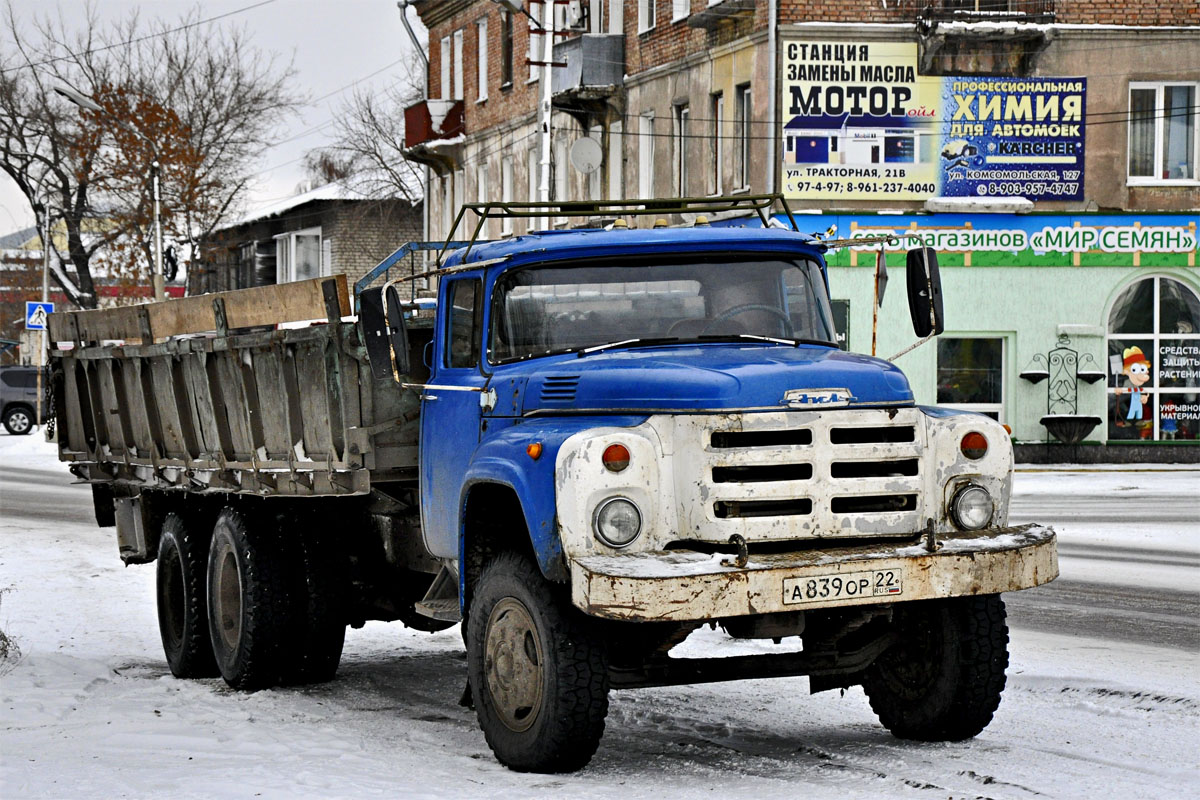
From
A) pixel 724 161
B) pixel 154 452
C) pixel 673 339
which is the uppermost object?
pixel 724 161

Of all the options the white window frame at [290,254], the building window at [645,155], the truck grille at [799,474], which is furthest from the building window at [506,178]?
the truck grille at [799,474]

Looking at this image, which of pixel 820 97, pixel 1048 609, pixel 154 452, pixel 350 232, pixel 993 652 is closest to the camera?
pixel 993 652

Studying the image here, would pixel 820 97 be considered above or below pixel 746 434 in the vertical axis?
above

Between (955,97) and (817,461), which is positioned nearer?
(817,461)

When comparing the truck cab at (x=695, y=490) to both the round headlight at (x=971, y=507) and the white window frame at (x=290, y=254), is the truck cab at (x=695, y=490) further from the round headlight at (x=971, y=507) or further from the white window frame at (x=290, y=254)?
the white window frame at (x=290, y=254)

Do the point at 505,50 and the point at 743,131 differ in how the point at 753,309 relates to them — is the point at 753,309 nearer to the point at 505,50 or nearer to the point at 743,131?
the point at 743,131

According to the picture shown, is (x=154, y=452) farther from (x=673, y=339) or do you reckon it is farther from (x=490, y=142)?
(x=490, y=142)

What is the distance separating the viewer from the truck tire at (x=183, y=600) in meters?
10.7

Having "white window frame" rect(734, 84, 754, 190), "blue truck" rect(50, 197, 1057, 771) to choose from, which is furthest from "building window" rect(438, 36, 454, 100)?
"blue truck" rect(50, 197, 1057, 771)

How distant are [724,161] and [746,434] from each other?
25.3m

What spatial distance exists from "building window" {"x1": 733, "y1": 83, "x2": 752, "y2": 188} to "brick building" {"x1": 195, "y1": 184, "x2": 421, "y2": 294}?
1230 inches

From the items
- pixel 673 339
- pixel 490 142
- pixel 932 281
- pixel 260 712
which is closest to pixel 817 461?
pixel 673 339

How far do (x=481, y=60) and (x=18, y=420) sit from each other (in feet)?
53.3

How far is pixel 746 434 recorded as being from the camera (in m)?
6.94
